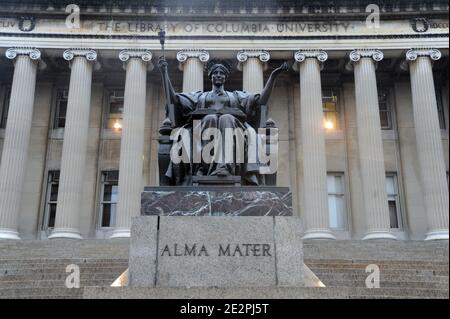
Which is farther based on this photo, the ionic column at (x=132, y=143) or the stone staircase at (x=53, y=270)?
the ionic column at (x=132, y=143)

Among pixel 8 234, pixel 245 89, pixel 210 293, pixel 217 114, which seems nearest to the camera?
pixel 210 293

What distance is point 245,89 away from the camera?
2500 cm

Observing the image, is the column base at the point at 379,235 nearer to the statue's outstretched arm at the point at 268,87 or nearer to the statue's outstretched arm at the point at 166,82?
the statue's outstretched arm at the point at 268,87

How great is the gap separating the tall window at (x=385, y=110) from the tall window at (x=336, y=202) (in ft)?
12.7

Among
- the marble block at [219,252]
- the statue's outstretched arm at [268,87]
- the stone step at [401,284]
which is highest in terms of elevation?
the statue's outstretched arm at [268,87]

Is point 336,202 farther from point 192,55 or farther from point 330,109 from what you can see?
point 192,55

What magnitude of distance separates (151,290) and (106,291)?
499 mm

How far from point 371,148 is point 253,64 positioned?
21.9ft

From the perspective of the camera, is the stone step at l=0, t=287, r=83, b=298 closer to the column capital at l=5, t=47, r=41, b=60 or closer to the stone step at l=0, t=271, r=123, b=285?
the stone step at l=0, t=271, r=123, b=285

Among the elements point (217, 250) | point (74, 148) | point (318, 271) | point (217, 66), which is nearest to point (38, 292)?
point (217, 250)

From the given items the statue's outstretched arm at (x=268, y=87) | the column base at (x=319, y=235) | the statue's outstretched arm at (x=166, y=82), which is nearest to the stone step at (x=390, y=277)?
the statue's outstretched arm at (x=268, y=87)

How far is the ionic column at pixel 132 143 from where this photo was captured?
23.3 metres

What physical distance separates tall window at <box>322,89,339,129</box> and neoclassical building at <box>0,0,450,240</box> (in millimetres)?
62

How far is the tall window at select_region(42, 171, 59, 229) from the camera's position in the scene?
26891 millimetres
